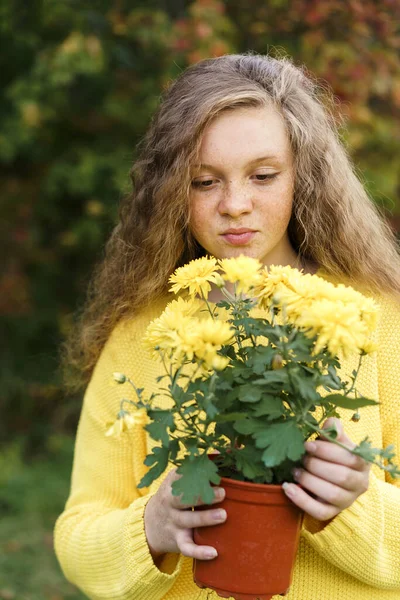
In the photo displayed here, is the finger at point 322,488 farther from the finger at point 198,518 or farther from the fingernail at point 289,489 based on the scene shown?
the finger at point 198,518

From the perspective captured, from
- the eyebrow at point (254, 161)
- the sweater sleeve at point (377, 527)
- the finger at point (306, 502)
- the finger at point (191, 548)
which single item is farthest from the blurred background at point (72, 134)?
the finger at point (306, 502)

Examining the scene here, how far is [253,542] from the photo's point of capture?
4.48ft

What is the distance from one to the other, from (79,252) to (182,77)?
310 cm

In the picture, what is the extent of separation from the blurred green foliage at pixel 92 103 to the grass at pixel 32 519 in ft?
0.85

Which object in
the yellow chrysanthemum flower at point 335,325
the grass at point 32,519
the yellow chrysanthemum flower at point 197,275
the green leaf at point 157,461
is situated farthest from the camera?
the grass at point 32,519

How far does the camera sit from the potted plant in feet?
4.11

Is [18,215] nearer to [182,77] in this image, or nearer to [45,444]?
[45,444]

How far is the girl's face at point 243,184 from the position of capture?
172 centimetres

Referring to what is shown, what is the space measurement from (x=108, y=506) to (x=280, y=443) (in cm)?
88

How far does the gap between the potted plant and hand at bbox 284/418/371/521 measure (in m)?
0.02

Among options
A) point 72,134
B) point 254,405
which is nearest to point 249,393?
point 254,405

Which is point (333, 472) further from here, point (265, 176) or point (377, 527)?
point (265, 176)

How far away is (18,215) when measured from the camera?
5.12m

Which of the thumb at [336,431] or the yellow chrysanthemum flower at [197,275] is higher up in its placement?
the yellow chrysanthemum flower at [197,275]
